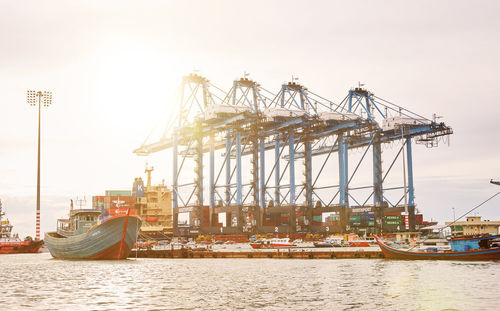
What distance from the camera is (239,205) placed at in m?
110

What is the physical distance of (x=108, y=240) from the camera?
187 ft

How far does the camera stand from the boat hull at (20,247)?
98.1 meters

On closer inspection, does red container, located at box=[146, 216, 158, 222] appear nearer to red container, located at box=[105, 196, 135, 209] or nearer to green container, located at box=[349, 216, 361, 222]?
red container, located at box=[105, 196, 135, 209]

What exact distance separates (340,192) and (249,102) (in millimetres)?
27720

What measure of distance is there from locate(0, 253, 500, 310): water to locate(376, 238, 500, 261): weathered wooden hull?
41.2 inches

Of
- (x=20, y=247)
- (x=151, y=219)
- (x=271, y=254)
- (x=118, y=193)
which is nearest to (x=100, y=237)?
(x=271, y=254)

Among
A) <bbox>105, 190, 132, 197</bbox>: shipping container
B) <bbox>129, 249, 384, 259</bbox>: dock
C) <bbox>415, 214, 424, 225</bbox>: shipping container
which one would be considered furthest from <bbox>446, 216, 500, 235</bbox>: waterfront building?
<bbox>105, 190, 132, 197</bbox>: shipping container

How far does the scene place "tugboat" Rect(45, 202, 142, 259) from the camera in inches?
2203

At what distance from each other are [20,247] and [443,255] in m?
77.3

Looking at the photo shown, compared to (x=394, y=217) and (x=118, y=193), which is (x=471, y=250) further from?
(x=118, y=193)

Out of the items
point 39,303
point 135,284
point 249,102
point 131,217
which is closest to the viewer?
point 39,303

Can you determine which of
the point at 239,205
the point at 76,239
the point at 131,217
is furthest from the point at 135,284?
the point at 239,205

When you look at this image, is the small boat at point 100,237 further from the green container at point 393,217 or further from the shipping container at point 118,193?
the shipping container at point 118,193

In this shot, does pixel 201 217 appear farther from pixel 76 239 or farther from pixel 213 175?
pixel 76 239
